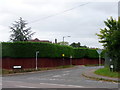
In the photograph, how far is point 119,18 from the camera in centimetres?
2889

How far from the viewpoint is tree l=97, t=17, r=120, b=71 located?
27225 millimetres

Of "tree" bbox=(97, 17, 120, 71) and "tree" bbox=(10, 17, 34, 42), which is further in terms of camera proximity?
"tree" bbox=(10, 17, 34, 42)

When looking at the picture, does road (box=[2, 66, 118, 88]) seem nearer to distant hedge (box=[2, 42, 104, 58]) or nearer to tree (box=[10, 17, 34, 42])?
distant hedge (box=[2, 42, 104, 58])

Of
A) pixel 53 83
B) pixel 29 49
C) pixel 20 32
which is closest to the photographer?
pixel 53 83

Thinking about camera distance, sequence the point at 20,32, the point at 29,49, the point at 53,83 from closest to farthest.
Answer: the point at 53,83 < the point at 29,49 < the point at 20,32

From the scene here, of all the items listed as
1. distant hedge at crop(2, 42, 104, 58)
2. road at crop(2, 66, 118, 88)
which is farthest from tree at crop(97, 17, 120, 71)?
distant hedge at crop(2, 42, 104, 58)

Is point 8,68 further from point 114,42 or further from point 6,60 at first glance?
point 114,42

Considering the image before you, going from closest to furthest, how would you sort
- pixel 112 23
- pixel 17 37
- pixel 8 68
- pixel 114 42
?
1. pixel 114 42
2. pixel 112 23
3. pixel 8 68
4. pixel 17 37

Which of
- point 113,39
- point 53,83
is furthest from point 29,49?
point 53,83

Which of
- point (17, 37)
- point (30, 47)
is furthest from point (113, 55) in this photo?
point (17, 37)

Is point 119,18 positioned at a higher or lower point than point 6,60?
higher

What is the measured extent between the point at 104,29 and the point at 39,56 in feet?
Result: 52.0

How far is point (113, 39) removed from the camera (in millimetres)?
27359

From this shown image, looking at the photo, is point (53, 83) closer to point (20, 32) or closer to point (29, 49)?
point (29, 49)
